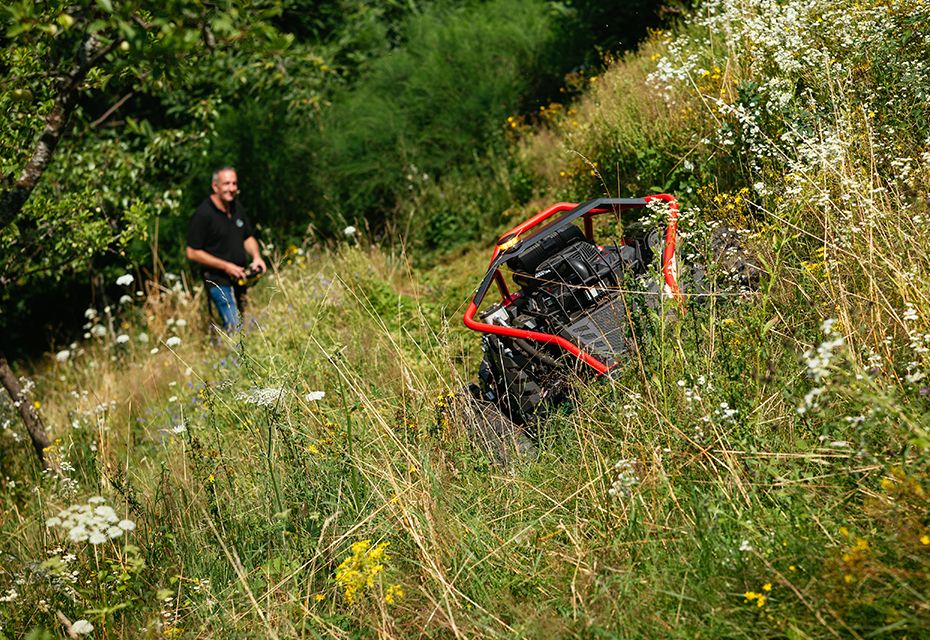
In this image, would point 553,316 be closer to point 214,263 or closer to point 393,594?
point 393,594

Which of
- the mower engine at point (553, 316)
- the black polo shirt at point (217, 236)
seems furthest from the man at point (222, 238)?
the mower engine at point (553, 316)

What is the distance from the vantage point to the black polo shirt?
7.91 m

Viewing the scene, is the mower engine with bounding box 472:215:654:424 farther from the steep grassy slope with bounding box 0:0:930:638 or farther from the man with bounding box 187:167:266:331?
the man with bounding box 187:167:266:331

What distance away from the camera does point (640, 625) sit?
2963 mm

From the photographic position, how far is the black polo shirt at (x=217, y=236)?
311 inches

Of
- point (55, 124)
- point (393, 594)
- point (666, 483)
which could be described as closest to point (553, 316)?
point (666, 483)

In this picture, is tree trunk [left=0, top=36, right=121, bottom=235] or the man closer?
tree trunk [left=0, top=36, right=121, bottom=235]

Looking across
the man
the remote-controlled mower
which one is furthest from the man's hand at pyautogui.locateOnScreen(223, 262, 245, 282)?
the remote-controlled mower

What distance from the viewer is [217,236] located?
7.97m

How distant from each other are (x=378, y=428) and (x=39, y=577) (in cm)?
164

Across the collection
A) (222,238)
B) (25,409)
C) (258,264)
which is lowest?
(258,264)

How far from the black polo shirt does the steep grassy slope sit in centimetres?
266

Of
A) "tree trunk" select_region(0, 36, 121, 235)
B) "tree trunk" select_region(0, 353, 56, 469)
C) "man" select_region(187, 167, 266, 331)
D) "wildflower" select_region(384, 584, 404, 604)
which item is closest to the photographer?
"wildflower" select_region(384, 584, 404, 604)

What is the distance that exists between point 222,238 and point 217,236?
0.05 metres
